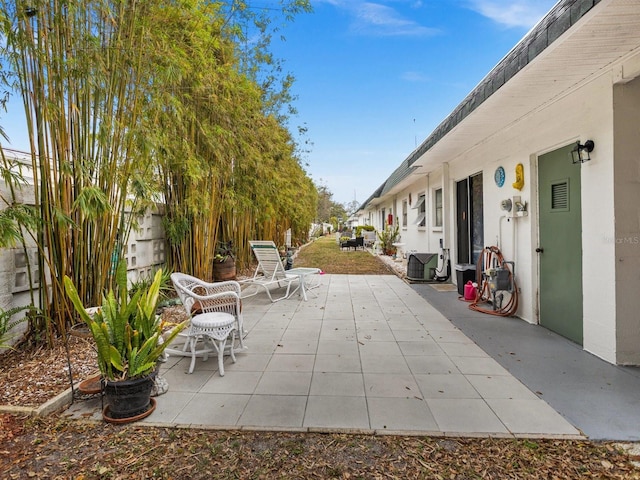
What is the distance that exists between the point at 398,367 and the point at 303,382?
87cm

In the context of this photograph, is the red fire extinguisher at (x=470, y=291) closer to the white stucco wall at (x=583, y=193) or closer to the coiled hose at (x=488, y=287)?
the coiled hose at (x=488, y=287)

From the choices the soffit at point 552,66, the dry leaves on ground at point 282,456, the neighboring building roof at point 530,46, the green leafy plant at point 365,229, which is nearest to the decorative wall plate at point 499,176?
the soffit at point 552,66

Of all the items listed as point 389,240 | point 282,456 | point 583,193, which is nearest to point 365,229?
point 389,240

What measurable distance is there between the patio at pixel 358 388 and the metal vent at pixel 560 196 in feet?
5.80

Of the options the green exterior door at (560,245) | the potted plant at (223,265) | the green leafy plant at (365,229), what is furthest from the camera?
the green leafy plant at (365,229)

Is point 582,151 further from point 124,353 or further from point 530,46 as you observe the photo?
point 124,353

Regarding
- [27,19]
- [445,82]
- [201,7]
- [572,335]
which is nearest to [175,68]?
[27,19]

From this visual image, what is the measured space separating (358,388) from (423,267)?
5180mm

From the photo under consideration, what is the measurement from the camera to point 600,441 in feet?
6.36

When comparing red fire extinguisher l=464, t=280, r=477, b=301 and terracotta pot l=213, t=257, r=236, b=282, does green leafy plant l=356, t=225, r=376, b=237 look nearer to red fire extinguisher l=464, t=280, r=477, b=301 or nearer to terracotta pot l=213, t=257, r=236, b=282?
terracotta pot l=213, t=257, r=236, b=282

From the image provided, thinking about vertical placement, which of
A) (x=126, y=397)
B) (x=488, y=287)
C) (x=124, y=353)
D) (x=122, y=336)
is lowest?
(x=126, y=397)

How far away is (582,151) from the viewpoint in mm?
3195

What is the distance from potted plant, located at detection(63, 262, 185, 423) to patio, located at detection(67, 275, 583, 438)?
0.17 m

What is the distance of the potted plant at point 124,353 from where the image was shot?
2.17 m
